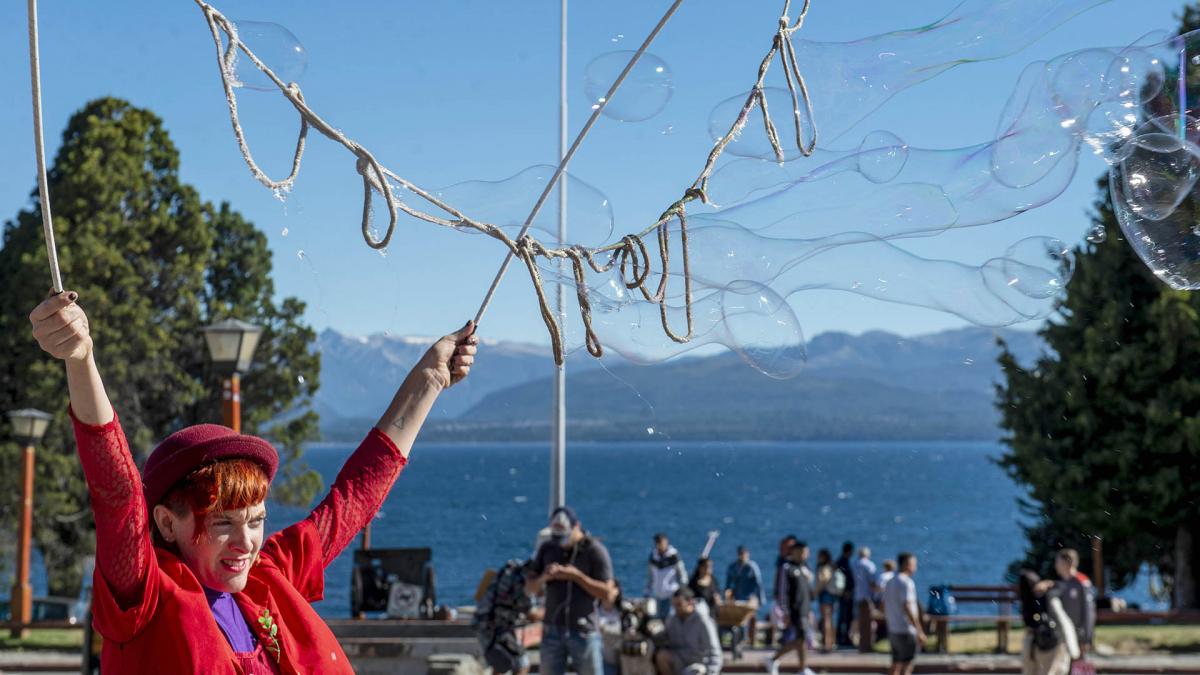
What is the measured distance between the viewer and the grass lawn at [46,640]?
65.9ft

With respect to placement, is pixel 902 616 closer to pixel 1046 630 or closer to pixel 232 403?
pixel 1046 630

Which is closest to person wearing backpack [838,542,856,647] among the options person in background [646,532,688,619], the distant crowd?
the distant crowd

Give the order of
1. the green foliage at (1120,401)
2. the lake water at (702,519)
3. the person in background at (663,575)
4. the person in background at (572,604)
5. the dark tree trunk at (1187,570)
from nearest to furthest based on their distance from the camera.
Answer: the person in background at (572,604) < the person in background at (663,575) < the green foliage at (1120,401) < the dark tree trunk at (1187,570) < the lake water at (702,519)

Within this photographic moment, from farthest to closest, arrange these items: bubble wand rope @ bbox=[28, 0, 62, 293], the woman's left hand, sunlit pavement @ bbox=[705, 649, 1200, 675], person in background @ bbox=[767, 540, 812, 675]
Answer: sunlit pavement @ bbox=[705, 649, 1200, 675]
person in background @ bbox=[767, 540, 812, 675]
the woman's left hand
bubble wand rope @ bbox=[28, 0, 62, 293]

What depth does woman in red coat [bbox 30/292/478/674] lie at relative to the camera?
8.32ft

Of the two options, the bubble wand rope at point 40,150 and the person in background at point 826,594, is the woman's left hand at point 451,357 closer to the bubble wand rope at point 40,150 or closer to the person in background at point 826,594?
the bubble wand rope at point 40,150

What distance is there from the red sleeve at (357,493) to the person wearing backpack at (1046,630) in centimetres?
911

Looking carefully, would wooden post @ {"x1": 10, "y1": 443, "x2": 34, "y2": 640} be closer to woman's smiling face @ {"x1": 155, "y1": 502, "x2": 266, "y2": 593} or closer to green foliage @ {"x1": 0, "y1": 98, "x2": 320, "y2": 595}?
green foliage @ {"x1": 0, "y1": 98, "x2": 320, "y2": 595}

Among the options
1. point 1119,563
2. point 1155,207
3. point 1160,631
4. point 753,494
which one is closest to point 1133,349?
point 1160,631

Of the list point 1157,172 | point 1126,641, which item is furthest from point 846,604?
point 1157,172

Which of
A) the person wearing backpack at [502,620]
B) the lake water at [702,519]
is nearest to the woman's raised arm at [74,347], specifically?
the person wearing backpack at [502,620]

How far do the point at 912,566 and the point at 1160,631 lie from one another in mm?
7472

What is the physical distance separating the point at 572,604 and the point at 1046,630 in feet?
A: 12.8

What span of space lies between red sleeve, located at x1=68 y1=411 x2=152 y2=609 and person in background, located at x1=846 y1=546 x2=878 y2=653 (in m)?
18.0
